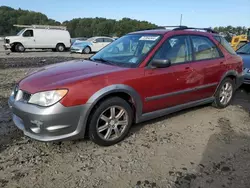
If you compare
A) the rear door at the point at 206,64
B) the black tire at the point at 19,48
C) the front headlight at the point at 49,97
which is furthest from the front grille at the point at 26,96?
the black tire at the point at 19,48

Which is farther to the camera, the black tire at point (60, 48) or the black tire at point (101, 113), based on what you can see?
the black tire at point (60, 48)

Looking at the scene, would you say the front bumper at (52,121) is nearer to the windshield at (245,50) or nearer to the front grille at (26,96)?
the front grille at (26,96)

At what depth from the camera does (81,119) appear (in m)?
3.30

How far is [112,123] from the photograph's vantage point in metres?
3.68

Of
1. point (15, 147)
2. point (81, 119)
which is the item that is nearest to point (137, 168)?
point (81, 119)

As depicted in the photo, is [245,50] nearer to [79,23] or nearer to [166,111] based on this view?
[166,111]

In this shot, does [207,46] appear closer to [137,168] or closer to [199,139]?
[199,139]

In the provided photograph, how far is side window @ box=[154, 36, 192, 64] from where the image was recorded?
4.17 metres

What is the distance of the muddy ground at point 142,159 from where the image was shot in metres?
2.91

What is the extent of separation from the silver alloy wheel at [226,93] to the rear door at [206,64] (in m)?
0.40

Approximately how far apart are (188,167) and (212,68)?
2354 millimetres

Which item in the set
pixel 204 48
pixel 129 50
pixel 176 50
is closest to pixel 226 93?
pixel 204 48

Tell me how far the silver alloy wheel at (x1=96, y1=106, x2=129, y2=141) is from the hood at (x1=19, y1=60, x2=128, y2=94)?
1.86 feet

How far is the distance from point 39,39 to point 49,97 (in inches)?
785
